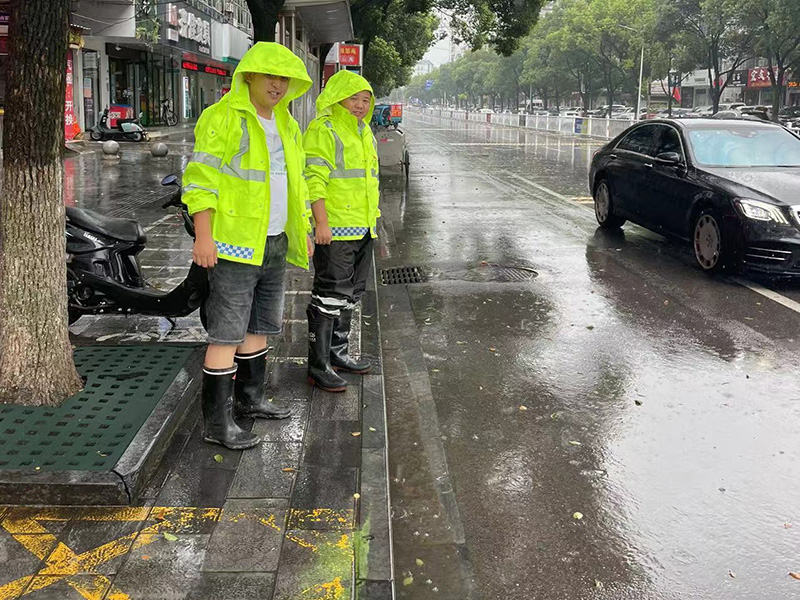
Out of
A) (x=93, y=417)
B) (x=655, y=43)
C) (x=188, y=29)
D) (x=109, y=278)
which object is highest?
(x=655, y=43)

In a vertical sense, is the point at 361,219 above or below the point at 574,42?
below

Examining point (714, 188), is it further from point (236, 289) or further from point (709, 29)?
point (709, 29)

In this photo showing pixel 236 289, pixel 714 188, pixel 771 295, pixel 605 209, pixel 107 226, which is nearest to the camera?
pixel 236 289

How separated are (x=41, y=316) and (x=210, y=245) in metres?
1.11

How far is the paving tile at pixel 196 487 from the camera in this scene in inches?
140

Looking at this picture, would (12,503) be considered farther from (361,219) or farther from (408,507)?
(361,219)

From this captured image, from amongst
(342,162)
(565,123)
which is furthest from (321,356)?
(565,123)

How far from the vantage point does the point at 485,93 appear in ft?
400

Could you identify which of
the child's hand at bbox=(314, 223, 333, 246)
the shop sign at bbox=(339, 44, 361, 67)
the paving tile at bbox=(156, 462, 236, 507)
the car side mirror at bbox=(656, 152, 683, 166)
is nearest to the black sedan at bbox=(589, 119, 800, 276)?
the car side mirror at bbox=(656, 152, 683, 166)

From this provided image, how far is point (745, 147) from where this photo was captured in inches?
380

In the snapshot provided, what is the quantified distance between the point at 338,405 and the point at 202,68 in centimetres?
4385

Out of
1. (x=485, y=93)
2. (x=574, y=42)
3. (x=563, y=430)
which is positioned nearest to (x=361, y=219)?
(x=563, y=430)

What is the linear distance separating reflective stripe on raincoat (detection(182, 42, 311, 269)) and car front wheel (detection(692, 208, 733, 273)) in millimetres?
5847

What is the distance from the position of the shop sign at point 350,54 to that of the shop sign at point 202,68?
17.7 m
